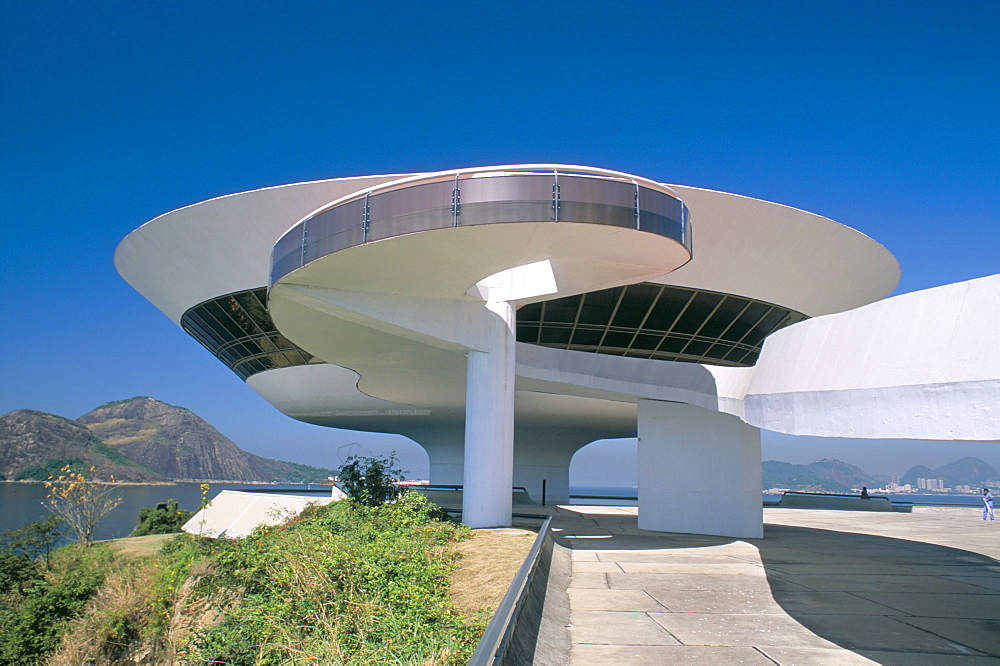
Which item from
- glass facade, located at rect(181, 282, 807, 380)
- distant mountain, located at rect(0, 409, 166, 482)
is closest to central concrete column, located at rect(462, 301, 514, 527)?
glass facade, located at rect(181, 282, 807, 380)

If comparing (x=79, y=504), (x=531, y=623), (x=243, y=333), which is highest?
(x=243, y=333)

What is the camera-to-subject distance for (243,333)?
28734 mm

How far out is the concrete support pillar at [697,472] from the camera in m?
18.3

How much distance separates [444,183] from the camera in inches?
477

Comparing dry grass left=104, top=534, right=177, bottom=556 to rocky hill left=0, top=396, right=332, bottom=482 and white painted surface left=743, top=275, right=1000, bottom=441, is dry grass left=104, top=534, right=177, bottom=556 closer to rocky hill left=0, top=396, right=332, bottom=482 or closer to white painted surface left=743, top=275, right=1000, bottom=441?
white painted surface left=743, top=275, right=1000, bottom=441

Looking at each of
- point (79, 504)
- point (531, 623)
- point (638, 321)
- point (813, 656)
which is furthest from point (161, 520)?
point (813, 656)

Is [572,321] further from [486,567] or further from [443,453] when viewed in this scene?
[443,453]

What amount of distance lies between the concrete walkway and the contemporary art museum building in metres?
2.07

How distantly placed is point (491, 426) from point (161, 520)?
26.8 meters

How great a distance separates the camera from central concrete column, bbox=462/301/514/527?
1554cm

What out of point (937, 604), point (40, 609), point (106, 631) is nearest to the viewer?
point (937, 604)

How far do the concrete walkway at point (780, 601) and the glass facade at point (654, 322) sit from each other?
8385mm

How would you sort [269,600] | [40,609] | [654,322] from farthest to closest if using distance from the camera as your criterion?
[654,322] → [40,609] → [269,600]

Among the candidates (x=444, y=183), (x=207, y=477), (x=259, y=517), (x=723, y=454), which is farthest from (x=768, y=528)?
(x=207, y=477)
